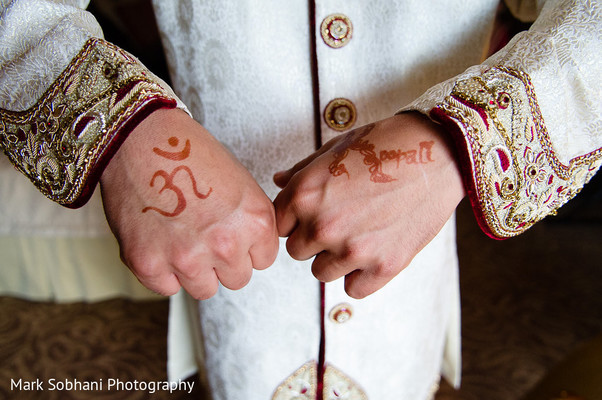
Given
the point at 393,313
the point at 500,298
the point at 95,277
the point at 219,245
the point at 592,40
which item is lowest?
the point at 95,277

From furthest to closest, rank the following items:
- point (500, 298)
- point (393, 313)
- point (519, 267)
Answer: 1. point (519, 267)
2. point (500, 298)
3. point (393, 313)

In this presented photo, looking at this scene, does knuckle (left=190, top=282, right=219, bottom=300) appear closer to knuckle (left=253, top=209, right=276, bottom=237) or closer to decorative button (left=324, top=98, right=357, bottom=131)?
knuckle (left=253, top=209, right=276, bottom=237)

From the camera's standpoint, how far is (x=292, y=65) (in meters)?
0.58

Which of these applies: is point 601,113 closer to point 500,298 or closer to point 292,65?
point 292,65

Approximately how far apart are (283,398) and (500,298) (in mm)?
1421

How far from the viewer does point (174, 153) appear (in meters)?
0.43

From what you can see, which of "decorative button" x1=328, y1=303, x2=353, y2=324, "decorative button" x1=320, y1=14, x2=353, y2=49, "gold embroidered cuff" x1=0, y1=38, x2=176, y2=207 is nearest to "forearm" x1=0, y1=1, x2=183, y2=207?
"gold embroidered cuff" x1=0, y1=38, x2=176, y2=207

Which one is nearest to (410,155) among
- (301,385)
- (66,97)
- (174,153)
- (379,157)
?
(379,157)

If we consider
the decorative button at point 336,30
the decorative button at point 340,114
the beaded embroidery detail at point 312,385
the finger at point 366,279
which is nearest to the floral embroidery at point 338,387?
the beaded embroidery detail at point 312,385

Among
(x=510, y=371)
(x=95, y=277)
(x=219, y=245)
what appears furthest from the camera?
(x=95, y=277)

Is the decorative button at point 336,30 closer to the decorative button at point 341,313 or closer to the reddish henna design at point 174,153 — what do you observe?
the reddish henna design at point 174,153

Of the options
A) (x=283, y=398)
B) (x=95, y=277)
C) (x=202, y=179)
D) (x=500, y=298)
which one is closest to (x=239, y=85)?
(x=202, y=179)

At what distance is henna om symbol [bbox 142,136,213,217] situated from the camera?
415mm

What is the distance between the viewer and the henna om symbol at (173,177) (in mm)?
415
